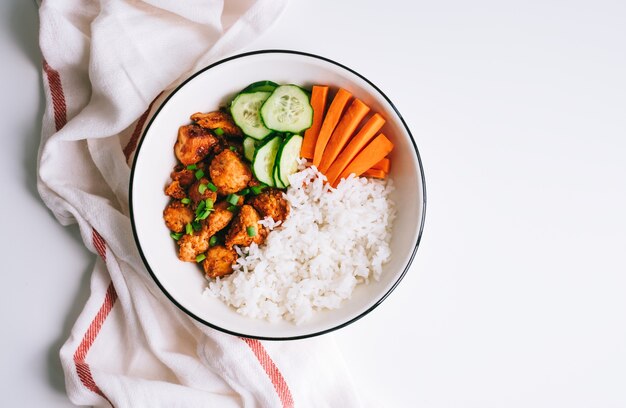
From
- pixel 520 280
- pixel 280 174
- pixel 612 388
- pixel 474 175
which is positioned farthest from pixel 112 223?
pixel 612 388

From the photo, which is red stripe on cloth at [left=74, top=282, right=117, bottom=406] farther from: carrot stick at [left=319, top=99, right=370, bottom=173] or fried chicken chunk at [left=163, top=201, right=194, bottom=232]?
carrot stick at [left=319, top=99, right=370, bottom=173]

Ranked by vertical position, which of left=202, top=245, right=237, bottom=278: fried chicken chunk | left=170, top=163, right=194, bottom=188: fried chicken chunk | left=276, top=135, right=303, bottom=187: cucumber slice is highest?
left=276, top=135, right=303, bottom=187: cucumber slice

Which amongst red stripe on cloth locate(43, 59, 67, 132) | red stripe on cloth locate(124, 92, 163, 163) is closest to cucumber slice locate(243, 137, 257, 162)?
red stripe on cloth locate(124, 92, 163, 163)

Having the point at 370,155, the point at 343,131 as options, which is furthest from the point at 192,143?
the point at 370,155

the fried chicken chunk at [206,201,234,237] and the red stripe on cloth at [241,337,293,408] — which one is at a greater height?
the fried chicken chunk at [206,201,234,237]

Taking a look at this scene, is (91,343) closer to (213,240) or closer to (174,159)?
(213,240)

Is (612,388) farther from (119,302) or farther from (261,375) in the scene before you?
(119,302)
